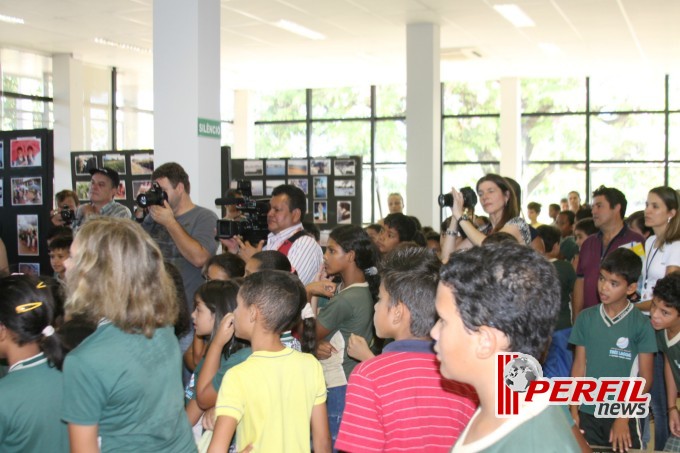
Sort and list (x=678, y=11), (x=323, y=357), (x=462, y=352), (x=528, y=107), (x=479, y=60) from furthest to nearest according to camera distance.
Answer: (x=528, y=107)
(x=479, y=60)
(x=678, y=11)
(x=323, y=357)
(x=462, y=352)

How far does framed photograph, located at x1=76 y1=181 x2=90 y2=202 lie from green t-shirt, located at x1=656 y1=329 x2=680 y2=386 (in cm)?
736

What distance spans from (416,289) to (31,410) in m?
1.14

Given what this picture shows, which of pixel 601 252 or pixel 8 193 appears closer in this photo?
pixel 601 252

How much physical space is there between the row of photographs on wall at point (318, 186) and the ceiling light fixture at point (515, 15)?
9.38ft

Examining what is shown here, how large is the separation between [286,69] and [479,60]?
3.49m

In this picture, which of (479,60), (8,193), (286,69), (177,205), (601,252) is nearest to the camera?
(177,205)

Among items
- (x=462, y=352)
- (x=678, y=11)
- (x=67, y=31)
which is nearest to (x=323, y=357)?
(x=462, y=352)

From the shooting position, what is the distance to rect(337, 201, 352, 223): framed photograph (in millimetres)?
9438

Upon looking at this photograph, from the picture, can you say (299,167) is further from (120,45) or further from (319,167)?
(120,45)

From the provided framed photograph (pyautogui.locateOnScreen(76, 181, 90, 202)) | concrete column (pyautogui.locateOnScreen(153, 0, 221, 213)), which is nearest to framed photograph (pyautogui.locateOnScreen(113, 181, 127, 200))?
framed photograph (pyautogui.locateOnScreen(76, 181, 90, 202))

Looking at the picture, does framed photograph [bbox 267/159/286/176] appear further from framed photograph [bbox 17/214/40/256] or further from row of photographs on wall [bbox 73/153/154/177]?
framed photograph [bbox 17/214/40/256]

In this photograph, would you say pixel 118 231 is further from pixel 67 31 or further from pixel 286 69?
pixel 286 69

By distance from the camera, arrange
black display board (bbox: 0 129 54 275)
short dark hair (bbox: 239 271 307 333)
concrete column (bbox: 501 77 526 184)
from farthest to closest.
Result: concrete column (bbox: 501 77 526 184), black display board (bbox: 0 129 54 275), short dark hair (bbox: 239 271 307 333)

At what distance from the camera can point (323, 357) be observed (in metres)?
3.04
